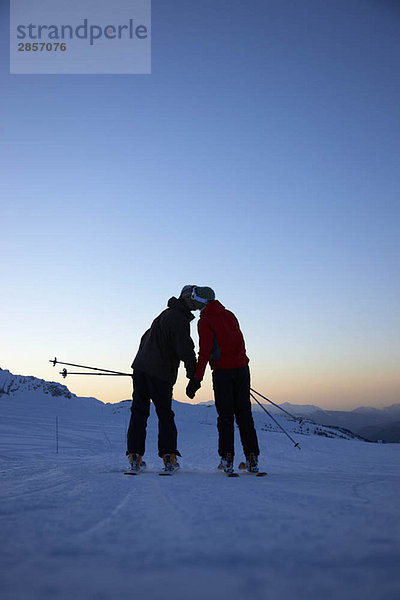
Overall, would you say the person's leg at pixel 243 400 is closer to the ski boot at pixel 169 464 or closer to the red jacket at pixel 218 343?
the red jacket at pixel 218 343

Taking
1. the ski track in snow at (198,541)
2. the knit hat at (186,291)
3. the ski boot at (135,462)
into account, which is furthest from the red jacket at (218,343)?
the ski track in snow at (198,541)

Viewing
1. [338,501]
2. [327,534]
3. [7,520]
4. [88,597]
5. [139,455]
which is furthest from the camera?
[139,455]

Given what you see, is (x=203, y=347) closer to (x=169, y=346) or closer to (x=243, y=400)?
(x=169, y=346)

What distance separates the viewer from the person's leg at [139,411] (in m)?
3.91

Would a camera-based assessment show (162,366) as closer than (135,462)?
No

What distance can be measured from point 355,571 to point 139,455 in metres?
2.95

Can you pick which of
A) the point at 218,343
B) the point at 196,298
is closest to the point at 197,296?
the point at 196,298

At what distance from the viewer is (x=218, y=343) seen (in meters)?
3.98

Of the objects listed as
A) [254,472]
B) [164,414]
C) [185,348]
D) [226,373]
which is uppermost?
[185,348]

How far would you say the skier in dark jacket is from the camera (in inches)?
154

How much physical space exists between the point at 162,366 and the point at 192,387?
37cm

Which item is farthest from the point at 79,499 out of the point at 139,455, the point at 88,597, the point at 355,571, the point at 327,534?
the point at 139,455

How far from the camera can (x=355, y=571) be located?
1.12 meters

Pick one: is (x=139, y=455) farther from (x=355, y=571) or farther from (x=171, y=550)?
(x=355, y=571)
